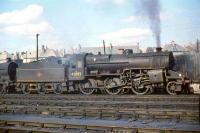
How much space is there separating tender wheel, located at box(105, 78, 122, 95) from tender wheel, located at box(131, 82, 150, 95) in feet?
3.17

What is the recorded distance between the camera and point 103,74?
67.2 feet

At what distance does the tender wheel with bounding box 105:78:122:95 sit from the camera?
1989 centimetres

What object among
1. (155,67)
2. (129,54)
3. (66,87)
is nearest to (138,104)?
(155,67)

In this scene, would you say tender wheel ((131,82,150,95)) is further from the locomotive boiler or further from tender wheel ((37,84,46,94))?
tender wheel ((37,84,46,94))

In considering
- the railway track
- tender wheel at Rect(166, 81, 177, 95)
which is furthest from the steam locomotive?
the railway track

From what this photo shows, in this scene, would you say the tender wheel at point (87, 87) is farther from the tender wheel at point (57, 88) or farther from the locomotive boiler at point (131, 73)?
the tender wheel at point (57, 88)

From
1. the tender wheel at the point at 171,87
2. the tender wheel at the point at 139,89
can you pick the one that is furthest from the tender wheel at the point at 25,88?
the tender wheel at the point at 171,87

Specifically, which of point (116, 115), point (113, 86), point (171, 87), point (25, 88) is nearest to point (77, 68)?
point (113, 86)

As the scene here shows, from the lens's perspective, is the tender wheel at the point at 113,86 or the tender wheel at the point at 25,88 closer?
the tender wheel at the point at 113,86

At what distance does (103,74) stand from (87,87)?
4.65 ft

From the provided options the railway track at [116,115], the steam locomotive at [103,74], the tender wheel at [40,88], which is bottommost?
the railway track at [116,115]

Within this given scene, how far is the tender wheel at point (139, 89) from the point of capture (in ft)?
62.6

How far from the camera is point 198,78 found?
20.2 m

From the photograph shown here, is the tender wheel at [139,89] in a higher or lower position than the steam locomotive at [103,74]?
lower
